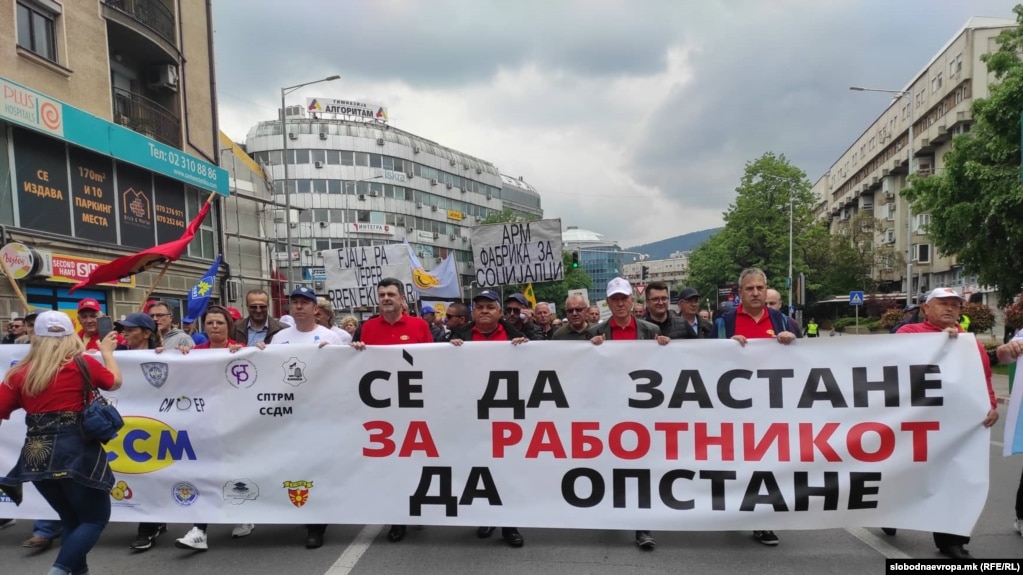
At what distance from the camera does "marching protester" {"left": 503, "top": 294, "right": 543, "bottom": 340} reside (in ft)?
18.4

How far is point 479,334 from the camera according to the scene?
504 cm

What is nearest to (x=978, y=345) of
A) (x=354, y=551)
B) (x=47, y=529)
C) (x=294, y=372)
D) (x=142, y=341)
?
(x=354, y=551)

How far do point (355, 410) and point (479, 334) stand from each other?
1.14 meters

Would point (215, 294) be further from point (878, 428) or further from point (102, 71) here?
point (878, 428)

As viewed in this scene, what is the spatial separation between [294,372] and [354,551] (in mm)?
1346

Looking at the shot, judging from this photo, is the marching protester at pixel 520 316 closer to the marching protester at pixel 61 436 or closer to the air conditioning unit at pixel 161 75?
the marching protester at pixel 61 436

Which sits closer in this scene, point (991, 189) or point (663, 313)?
point (663, 313)

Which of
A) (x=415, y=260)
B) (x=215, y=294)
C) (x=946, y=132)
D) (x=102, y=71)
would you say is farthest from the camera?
(x=946, y=132)

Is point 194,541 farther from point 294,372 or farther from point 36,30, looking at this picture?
point 36,30

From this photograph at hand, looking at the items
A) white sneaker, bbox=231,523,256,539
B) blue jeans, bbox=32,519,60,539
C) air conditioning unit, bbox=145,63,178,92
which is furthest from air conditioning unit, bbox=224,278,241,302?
white sneaker, bbox=231,523,256,539

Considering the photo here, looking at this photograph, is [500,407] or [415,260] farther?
[415,260]

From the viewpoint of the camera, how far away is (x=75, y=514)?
3486 millimetres

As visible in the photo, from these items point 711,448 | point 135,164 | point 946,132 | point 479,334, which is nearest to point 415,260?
point 479,334

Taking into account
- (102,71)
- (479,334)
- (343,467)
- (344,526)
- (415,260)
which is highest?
(102,71)
